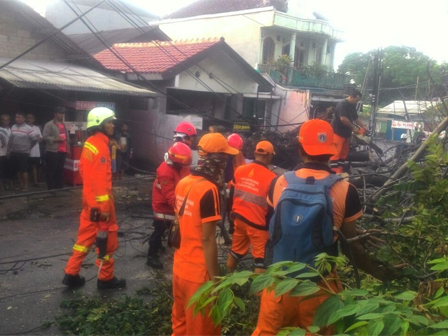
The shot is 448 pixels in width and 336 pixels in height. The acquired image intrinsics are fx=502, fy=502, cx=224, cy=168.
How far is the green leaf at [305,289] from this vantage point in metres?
1.95

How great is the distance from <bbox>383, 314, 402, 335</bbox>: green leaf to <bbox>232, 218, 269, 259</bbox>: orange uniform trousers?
12.0ft

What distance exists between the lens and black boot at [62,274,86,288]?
18.5ft

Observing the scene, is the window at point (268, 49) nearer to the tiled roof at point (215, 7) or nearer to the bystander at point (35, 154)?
the tiled roof at point (215, 7)

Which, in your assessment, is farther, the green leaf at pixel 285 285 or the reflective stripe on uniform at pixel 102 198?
the reflective stripe on uniform at pixel 102 198

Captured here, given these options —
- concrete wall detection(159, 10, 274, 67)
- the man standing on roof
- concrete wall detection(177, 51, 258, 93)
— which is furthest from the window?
the man standing on roof

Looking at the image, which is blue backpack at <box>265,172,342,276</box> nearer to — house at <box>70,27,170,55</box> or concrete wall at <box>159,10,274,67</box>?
house at <box>70,27,170,55</box>

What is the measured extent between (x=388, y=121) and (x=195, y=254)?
3309 centimetres

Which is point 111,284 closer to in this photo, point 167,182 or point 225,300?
point 167,182

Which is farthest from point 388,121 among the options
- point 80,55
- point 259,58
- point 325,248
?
point 325,248

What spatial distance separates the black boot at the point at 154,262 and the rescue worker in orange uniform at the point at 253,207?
120 centimetres

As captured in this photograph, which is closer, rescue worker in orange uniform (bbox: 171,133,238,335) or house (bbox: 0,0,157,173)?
rescue worker in orange uniform (bbox: 171,133,238,335)

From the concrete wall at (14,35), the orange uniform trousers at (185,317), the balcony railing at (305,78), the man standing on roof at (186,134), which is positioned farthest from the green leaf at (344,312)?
the balcony railing at (305,78)

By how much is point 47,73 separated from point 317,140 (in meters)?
10.6

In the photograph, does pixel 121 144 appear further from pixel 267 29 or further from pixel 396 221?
pixel 267 29
